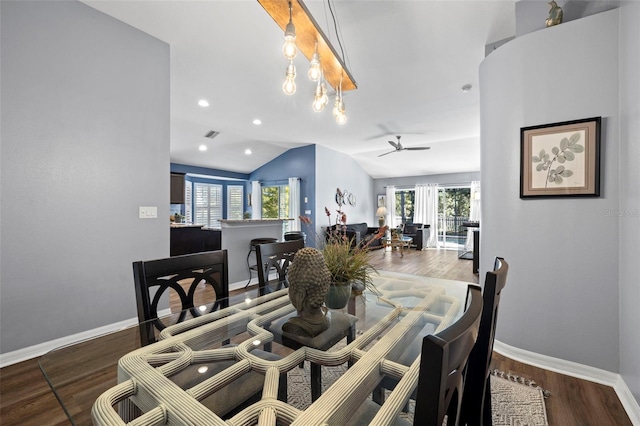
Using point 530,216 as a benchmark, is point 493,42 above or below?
above

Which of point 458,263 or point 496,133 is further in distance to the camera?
point 458,263

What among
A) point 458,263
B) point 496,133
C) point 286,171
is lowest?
point 458,263

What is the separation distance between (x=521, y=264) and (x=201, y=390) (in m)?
2.37

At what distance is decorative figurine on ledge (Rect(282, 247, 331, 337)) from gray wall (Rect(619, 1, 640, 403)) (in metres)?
1.82

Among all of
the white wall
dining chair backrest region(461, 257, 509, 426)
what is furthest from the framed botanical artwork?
the white wall

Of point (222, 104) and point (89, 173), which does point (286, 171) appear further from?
point (89, 173)

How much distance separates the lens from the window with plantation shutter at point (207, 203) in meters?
8.41

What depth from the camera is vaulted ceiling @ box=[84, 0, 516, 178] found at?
2.45 m

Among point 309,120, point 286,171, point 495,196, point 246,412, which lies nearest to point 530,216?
point 495,196

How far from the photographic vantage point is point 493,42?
281cm

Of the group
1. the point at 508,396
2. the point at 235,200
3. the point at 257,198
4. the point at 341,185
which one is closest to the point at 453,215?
the point at 341,185

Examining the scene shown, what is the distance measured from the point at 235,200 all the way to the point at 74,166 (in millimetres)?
6908

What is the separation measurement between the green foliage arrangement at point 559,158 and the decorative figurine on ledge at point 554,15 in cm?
88

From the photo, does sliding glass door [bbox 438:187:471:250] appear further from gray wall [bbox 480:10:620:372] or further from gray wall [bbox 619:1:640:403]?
gray wall [bbox 619:1:640:403]
